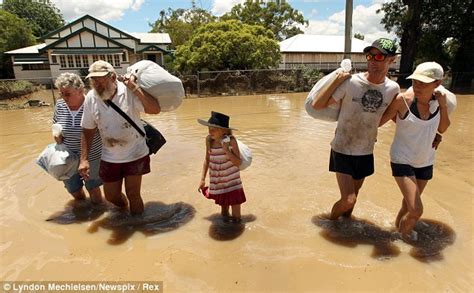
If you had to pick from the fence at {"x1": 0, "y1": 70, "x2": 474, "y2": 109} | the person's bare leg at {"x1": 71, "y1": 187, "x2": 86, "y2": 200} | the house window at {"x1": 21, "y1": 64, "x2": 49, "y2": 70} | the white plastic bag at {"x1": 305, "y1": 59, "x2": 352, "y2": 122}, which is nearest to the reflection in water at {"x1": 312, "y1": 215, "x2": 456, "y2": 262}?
the white plastic bag at {"x1": 305, "y1": 59, "x2": 352, "y2": 122}

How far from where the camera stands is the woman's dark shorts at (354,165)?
3627 millimetres

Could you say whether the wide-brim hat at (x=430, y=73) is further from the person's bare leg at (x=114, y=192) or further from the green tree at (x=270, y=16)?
the green tree at (x=270, y=16)

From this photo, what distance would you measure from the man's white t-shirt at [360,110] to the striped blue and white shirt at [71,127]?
277cm

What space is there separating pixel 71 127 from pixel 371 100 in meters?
3.32

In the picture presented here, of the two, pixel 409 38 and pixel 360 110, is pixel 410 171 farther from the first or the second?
pixel 409 38

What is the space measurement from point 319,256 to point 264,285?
733 mm

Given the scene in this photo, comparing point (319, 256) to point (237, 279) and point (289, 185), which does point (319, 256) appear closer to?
point (237, 279)

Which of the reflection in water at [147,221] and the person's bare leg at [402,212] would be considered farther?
the reflection in water at [147,221]

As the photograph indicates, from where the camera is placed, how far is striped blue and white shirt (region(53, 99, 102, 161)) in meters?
4.16

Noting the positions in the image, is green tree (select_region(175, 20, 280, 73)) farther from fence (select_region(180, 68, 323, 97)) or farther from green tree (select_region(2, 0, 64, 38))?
green tree (select_region(2, 0, 64, 38))

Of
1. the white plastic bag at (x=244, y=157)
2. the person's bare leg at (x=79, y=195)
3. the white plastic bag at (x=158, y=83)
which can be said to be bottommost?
the person's bare leg at (x=79, y=195)

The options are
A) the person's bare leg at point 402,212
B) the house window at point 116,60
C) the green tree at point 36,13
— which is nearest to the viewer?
the person's bare leg at point 402,212

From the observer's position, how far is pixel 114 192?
4156 millimetres

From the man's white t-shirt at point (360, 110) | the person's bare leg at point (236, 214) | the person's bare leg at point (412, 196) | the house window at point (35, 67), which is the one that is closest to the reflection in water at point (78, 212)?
the person's bare leg at point (236, 214)
